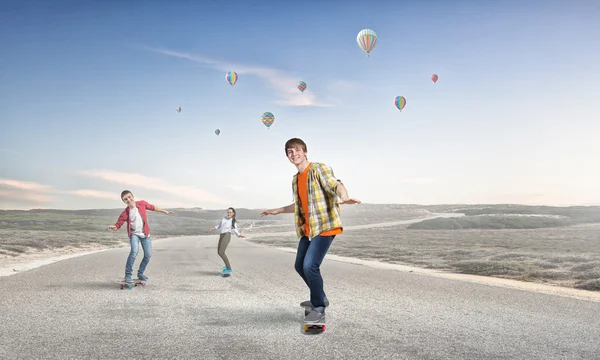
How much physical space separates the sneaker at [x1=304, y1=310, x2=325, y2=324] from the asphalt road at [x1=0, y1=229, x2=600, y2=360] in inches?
7.5

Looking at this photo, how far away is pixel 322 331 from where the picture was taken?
6.16 m

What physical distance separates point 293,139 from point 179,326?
312 centimetres

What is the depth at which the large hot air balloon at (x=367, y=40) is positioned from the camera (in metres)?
44.2

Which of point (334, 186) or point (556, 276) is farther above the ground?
point (334, 186)

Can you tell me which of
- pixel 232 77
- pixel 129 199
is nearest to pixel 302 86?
pixel 232 77

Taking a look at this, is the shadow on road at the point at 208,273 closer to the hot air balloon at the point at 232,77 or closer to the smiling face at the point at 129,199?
the smiling face at the point at 129,199

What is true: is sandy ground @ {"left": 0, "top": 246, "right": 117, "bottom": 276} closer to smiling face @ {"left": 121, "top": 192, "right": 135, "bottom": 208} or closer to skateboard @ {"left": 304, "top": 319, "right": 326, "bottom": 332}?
smiling face @ {"left": 121, "top": 192, "right": 135, "bottom": 208}

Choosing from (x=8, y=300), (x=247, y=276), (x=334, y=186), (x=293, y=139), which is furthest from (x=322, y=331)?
(x=247, y=276)

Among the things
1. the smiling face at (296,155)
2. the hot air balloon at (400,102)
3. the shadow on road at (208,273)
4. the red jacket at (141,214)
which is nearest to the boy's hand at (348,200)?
the smiling face at (296,155)

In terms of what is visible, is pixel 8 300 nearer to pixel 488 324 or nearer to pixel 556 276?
pixel 488 324

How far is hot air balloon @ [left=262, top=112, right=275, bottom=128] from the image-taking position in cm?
4641

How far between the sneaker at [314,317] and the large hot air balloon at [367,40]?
41219 millimetres

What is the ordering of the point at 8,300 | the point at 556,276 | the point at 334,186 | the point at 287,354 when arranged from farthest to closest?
the point at 556,276, the point at 8,300, the point at 334,186, the point at 287,354

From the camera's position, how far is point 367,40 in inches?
1742
